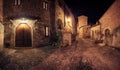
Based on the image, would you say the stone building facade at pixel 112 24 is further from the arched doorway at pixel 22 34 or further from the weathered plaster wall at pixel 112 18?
the arched doorway at pixel 22 34

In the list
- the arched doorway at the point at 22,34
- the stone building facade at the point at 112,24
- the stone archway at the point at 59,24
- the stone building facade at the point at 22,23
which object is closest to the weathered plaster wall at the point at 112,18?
the stone building facade at the point at 112,24

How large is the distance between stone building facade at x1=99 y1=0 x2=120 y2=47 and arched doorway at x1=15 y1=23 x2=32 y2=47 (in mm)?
10612

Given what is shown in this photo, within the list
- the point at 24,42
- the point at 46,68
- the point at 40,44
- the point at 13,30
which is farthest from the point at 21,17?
the point at 46,68

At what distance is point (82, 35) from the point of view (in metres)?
36.7

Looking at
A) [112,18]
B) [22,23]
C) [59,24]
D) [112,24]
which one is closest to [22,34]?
[22,23]

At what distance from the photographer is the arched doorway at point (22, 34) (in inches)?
600

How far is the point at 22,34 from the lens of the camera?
50.1 feet

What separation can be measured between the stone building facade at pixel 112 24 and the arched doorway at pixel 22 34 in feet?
34.8

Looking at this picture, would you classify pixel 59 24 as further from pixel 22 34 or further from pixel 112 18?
pixel 112 18

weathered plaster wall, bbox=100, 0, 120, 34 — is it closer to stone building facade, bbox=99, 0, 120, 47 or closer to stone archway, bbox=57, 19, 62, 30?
stone building facade, bbox=99, 0, 120, 47

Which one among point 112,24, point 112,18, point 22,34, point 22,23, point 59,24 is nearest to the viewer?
point 22,23

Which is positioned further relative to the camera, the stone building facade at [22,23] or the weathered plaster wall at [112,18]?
the weathered plaster wall at [112,18]

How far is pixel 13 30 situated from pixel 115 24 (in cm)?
1328

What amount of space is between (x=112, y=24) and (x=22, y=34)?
1231cm
